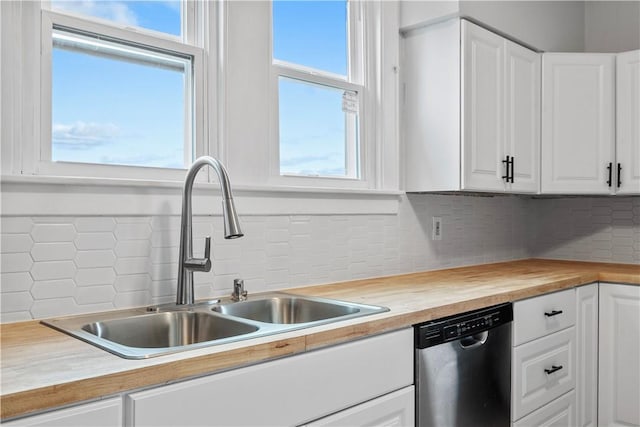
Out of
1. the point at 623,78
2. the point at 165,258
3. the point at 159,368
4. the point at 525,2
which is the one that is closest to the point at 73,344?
the point at 159,368

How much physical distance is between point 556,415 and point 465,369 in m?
0.86

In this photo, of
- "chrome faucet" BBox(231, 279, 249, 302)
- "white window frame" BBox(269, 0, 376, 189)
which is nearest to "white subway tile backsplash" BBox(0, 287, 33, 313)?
"chrome faucet" BBox(231, 279, 249, 302)

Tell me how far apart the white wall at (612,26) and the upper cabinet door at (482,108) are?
1119 mm

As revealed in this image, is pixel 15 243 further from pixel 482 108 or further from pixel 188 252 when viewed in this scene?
pixel 482 108

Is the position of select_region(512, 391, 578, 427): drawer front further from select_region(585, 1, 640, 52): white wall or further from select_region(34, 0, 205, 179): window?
select_region(585, 1, 640, 52): white wall

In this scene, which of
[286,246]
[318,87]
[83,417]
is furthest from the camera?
[318,87]

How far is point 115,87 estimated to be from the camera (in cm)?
187

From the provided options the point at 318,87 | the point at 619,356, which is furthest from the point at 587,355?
the point at 318,87

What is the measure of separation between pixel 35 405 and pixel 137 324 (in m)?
0.68

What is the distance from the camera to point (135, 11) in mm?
1925

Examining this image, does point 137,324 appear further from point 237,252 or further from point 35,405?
point 35,405

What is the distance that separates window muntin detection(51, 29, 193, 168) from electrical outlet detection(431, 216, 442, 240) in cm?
141

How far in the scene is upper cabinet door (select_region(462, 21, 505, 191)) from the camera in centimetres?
261

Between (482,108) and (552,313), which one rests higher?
(482,108)
